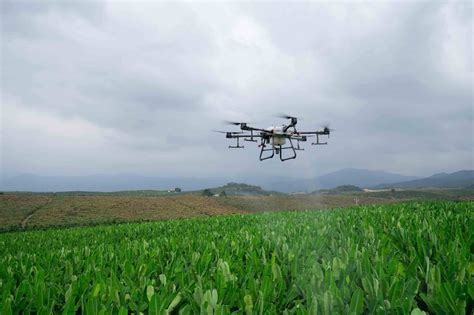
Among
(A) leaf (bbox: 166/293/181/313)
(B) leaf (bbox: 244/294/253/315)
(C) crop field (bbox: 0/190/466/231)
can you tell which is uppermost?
(B) leaf (bbox: 244/294/253/315)

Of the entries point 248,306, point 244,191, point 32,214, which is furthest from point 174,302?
point 244,191

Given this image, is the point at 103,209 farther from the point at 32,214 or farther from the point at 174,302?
the point at 174,302

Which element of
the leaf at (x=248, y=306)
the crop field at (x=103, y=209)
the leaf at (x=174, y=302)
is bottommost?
the crop field at (x=103, y=209)

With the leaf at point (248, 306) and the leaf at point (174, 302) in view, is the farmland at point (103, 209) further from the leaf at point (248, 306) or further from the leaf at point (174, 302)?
the leaf at point (248, 306)

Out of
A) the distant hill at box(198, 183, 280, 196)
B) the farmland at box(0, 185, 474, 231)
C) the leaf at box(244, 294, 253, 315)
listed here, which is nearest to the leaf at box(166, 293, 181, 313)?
the leaf at box(244, 294, 253, 315)

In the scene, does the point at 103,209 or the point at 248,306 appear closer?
the point at 248,306

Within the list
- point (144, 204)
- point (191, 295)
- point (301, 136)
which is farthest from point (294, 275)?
point (144, 204)

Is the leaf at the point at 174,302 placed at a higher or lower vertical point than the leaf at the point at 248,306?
lower

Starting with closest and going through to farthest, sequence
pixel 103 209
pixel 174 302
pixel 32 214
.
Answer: pixel 174 302 < pixel 32 214 < pixel 103 209

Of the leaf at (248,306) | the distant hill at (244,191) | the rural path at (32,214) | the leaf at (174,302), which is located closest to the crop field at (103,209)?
the rural path at (32,214)

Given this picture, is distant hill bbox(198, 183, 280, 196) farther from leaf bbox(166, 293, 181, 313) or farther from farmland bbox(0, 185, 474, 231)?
leaf bbox(166, 293, 181, 313)

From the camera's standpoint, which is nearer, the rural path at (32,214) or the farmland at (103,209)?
the rural path at (32,214)
